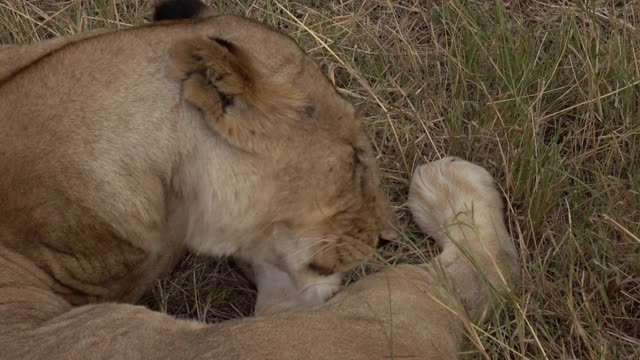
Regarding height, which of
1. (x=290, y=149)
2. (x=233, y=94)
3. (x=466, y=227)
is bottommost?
(x=466, y=227)

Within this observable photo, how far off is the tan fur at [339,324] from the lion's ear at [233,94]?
13.5 inches

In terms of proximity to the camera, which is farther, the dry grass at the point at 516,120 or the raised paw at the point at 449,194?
the raised paw at the point at 449,194

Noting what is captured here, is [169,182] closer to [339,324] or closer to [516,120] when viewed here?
[339,324]

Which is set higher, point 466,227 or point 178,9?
point 178,9

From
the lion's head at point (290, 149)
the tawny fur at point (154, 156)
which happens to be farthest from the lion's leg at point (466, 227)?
the tawny fur at point (154, 156)

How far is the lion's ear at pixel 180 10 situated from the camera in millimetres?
2197

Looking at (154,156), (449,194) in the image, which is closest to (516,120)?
(449,194)

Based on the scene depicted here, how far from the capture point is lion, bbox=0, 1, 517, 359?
1925 millimetres

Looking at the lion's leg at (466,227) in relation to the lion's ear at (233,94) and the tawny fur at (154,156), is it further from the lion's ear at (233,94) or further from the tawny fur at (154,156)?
the lion's ear at (233,94)

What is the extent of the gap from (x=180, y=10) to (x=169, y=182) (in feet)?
1.27

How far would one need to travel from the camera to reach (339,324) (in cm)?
183

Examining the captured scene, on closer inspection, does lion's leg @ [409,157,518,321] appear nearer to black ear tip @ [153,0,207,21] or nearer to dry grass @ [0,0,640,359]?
dry grass @ [0,0,640,359]

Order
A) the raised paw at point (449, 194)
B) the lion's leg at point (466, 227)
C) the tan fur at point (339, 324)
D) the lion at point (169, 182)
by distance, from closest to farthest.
→ the tan fur at point (339, 324) < the lion at point (169, 182) < the lion's leg at point (466, 227) < the raised paw at point (449, 194)

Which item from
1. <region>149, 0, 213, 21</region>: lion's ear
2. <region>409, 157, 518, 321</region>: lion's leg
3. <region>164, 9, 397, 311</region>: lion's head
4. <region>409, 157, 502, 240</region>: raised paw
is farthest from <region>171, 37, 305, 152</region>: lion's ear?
<region>409, 157, 502, 240</region>: raised paw
